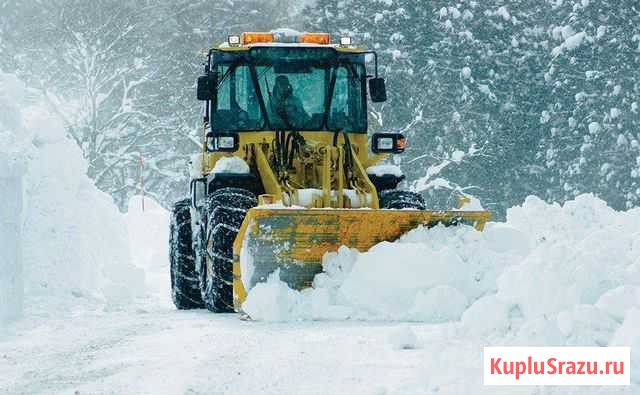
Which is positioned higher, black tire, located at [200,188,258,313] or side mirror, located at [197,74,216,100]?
side mirror, located at [197,74,216,100]

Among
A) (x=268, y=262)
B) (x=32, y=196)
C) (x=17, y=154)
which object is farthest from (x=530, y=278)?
(x=32, y=196)

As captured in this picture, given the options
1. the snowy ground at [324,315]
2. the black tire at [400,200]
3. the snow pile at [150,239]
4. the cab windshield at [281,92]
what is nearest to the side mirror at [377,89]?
the cab windshield at [281,92]

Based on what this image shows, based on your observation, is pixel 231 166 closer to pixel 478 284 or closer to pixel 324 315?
pixel 324 315

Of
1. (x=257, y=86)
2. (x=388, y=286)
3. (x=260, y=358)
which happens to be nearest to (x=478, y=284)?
(x=388, y=286)

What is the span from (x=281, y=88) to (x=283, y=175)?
1026mm

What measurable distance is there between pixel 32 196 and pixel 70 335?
4.84m

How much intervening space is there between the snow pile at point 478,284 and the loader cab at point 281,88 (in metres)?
2.13

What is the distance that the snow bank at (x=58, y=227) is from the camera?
11.9 m

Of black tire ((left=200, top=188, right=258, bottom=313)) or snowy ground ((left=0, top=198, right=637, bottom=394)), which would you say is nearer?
snowy ground ((left=0, top=198, right=637, bottom=394))

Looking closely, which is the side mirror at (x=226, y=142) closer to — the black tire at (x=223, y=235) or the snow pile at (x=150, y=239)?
the black tire at (x=223, y=235)

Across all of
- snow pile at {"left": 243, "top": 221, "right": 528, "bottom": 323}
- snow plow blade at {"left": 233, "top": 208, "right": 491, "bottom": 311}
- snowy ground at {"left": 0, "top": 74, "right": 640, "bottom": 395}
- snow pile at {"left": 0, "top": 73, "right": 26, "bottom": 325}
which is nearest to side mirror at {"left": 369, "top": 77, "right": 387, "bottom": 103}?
snowy ground at {"left": 0, "top": 74, "right": 640, "bottom": 395}

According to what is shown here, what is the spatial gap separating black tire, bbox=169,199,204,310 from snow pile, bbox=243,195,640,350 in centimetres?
320

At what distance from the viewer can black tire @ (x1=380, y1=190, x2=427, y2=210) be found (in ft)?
32.0

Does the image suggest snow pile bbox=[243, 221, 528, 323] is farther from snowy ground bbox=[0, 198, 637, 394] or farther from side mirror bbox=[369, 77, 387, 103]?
side mirror bbox=[369, 77, 387, 103]
